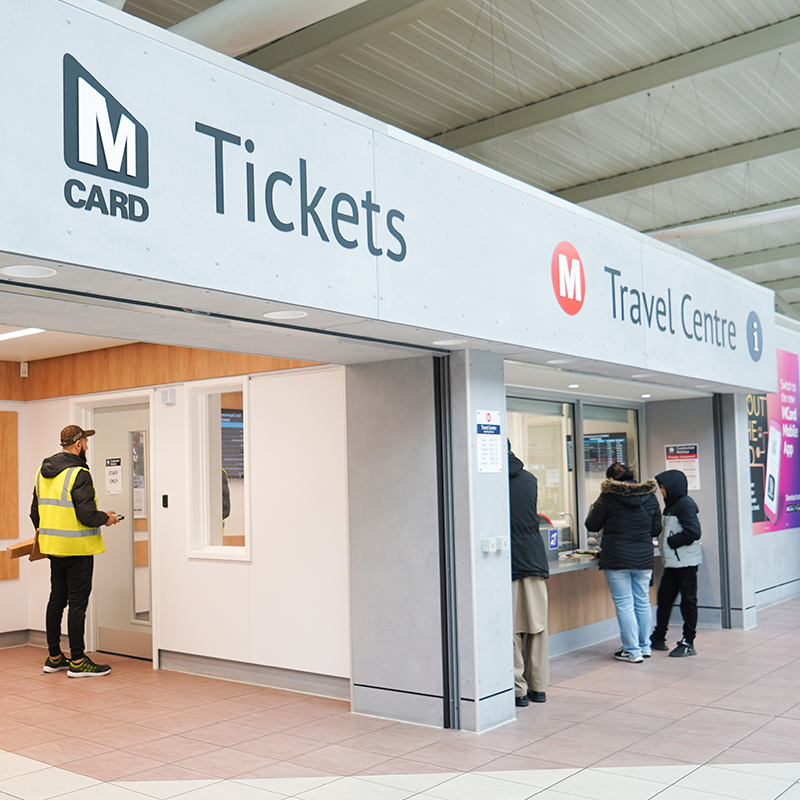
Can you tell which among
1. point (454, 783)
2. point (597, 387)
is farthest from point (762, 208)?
point (454, 783)

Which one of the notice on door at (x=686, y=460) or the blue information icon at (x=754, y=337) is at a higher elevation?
the blue information icon at (x=754, y=337)

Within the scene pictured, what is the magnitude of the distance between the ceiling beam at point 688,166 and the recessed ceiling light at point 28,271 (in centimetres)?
894

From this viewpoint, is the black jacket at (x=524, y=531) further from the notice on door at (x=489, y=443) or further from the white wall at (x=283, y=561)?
the white wall at (x=283, y=561)

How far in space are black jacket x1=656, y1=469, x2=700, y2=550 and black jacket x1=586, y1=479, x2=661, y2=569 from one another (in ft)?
1.04

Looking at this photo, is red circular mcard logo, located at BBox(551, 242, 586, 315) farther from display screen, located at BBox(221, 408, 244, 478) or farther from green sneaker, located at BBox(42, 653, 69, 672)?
green sneaker, located at BBox(42, 653, 69, 672)

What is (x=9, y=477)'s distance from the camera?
294 inches

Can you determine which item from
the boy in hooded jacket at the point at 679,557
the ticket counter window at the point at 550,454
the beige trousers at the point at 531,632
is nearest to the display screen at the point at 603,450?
the ticket counter window at the point at 550,454

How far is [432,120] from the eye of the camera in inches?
371

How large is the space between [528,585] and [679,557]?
196 centimetres

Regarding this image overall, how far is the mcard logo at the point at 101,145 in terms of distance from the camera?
8.59 ft

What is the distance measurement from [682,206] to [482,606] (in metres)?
9.66

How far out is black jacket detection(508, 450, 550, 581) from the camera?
17.5ft

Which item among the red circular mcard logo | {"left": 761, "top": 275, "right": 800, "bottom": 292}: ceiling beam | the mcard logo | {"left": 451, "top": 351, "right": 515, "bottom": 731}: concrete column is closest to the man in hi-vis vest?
{"left": 451, "top": 351, "right": 515, "bottom": 731}: concrete column

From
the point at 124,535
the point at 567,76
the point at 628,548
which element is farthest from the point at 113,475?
the point at 567,76
